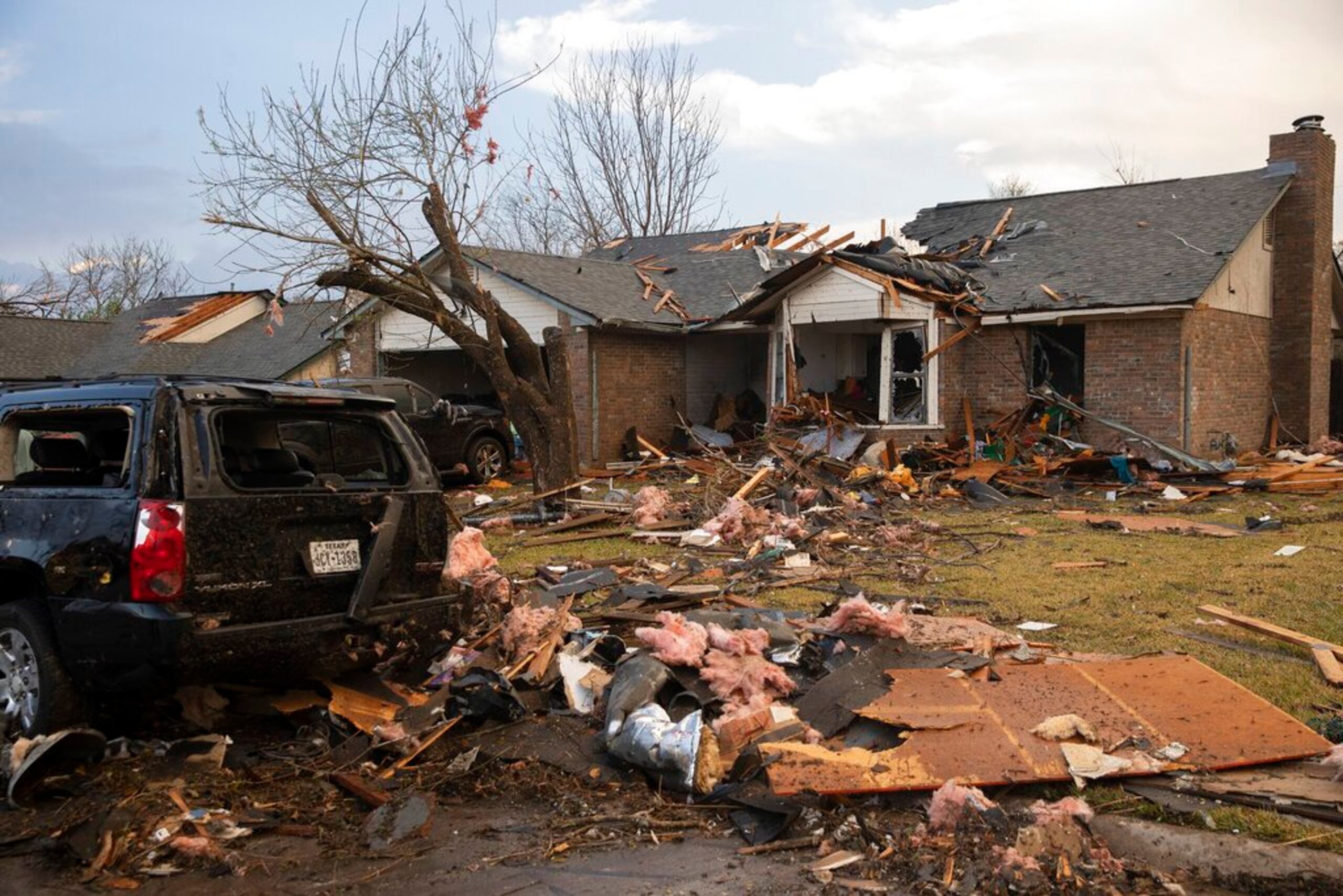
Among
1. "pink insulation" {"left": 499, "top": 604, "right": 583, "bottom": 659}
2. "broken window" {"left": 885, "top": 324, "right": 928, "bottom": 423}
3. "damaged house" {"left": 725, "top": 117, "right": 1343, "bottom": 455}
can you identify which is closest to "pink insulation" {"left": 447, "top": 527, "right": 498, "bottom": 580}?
"pink insulation" {"left": 499, "top": 604, "right": 583, "bottom": 659}

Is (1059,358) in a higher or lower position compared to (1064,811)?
higher

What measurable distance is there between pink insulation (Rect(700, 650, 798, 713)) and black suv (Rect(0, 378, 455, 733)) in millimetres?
1541

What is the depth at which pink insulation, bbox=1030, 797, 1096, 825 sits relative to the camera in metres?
4.09

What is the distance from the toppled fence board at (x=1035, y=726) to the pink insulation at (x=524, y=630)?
216 cm

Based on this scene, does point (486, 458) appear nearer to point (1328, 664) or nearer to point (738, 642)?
point (738, 642)

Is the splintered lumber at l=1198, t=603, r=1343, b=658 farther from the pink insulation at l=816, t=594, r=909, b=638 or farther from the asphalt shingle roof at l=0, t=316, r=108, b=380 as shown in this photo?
the asphalt shingle roof at l=0, t=316, r=108, b=380

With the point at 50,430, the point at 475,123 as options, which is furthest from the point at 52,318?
the point at 50,430

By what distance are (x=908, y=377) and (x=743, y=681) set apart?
47.3 ft

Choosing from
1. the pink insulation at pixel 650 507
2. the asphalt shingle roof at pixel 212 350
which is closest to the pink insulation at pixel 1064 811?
the pink insulation at pixel 650 507

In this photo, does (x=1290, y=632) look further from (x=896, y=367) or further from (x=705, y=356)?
(x=705, y=356)

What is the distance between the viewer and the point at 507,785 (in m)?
4.76

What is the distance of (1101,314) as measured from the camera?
18.0m

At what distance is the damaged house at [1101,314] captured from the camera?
718 inches

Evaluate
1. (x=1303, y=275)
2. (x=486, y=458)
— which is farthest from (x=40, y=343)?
(x=1303, y=275)
